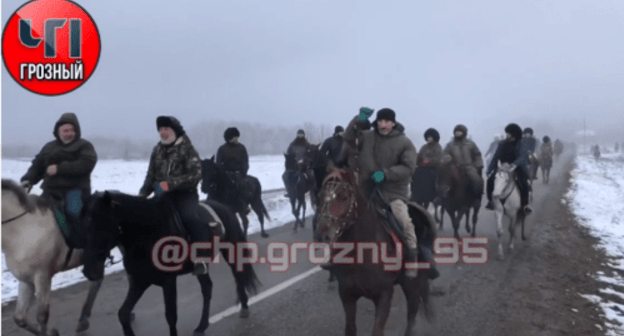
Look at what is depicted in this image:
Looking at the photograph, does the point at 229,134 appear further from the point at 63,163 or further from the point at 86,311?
the point at 86,311

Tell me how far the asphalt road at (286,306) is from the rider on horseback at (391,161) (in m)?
1.50

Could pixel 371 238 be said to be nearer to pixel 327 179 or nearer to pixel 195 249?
pixel 327 179

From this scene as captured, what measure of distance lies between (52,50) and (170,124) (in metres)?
4.44

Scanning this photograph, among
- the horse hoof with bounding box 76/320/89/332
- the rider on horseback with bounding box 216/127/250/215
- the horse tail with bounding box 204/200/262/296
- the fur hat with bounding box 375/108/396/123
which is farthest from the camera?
the rider on horseback with bounding box 216/127/250/215

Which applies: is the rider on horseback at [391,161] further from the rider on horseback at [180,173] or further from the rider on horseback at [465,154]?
the rider on horseback at [465,154]

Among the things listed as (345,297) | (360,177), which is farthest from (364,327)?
(360,177)

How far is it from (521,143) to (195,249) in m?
7.52

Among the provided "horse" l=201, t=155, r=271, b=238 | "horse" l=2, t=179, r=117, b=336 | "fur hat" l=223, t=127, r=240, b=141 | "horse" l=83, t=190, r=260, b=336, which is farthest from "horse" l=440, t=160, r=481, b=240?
"horse" l=2, t=179, r=117, b=336

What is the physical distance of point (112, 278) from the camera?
7.23m

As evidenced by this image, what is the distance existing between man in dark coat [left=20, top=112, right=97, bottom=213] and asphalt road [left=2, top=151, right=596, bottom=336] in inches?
68.0

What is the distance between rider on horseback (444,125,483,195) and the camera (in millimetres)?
10051

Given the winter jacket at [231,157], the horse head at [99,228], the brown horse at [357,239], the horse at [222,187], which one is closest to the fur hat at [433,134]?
Result: the horse at [222,187]

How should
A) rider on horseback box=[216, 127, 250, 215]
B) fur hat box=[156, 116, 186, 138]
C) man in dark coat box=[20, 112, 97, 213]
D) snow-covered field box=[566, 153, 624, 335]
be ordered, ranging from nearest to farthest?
fur hat box=[156, 116, 186, 138] < man in dark coat box=[20, 112, 97, 213] < snow-covered field box=[566, 153, 624, 335] < rider on horseback box=[216, 127, 250, 215]

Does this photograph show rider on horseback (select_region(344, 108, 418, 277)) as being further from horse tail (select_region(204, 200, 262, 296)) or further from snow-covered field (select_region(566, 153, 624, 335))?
snow-covered field (select_region(566, 153, 624, 335))
